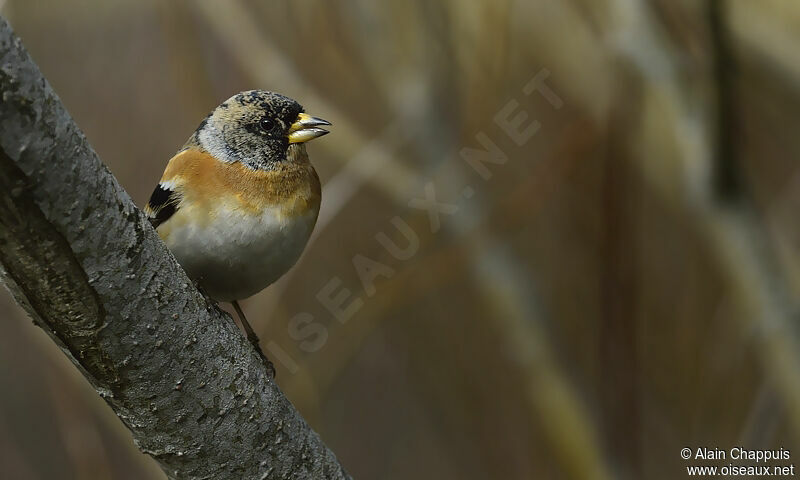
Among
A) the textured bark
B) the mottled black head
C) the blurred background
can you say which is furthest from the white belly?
the blurred background

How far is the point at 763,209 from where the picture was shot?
3.24 m

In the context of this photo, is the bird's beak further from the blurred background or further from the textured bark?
the textured bark

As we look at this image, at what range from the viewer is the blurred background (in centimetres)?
250

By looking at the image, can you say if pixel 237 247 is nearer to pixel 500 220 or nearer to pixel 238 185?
pixel 238 185

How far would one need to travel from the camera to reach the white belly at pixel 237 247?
2072mm

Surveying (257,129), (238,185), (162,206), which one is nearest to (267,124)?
(257,129)

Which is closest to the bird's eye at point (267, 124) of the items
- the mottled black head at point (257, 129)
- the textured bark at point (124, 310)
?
the mottled black head at point (257, 129)

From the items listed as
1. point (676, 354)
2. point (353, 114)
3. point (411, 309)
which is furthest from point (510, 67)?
point (676, 354)

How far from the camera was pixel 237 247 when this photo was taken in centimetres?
208

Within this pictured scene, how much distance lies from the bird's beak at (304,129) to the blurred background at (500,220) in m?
0.56

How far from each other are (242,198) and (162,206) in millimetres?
231

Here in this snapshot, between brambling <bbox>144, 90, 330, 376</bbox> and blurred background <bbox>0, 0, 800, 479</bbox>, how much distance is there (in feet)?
1.88

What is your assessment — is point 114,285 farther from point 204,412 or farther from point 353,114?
point 353,114

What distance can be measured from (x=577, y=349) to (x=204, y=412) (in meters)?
2.29
